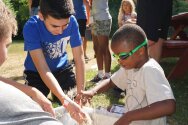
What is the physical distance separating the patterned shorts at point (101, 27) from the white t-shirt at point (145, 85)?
2676 mm

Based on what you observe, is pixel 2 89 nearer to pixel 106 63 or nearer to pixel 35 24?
pixel 35 24

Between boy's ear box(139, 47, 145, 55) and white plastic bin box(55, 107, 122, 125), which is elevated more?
boy's ear box(139, 47, 145, 55)

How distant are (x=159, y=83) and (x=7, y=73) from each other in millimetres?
4513

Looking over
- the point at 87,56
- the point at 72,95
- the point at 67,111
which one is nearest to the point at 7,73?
the point at 87,56

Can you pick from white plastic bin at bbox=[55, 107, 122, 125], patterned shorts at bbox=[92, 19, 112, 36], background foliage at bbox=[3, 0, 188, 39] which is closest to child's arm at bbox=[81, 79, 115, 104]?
white plastic bin at bbox=[55, 107, 122, 125]

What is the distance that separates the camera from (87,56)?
295 inches

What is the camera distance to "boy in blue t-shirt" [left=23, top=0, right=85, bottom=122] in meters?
2.88

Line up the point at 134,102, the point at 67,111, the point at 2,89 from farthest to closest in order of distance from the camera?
the point at 67,111
the point at 134,102
the point at 2,89

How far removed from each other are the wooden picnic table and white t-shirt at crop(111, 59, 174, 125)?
2.44 m

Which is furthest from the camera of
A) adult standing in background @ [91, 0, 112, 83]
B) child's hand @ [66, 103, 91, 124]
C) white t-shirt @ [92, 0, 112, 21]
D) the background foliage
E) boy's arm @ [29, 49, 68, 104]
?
the background foliage

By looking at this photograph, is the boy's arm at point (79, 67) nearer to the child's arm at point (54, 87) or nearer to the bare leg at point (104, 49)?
the child's arm at point (54, 87)

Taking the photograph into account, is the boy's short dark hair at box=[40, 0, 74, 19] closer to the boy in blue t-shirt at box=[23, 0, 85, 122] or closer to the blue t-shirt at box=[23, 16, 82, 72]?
the boy in blue t-shirt at box=[23, 0, 85, 122]

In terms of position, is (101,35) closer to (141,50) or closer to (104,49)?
(104,49)

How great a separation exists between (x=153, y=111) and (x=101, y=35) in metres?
3.21
